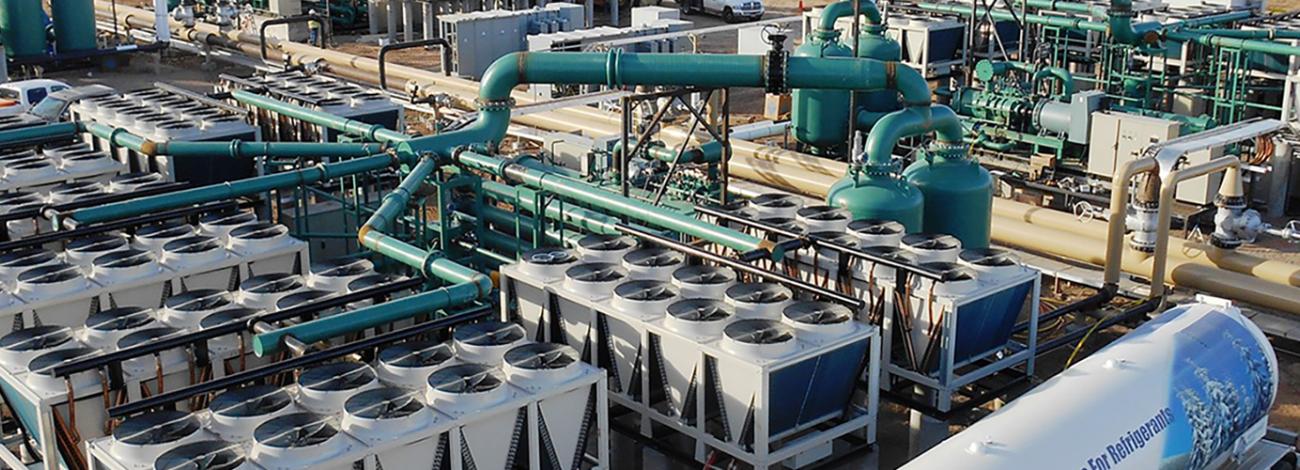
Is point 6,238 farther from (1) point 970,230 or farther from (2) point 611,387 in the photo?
(1) point 970,230

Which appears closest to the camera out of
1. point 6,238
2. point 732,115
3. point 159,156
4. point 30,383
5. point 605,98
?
point 30,383

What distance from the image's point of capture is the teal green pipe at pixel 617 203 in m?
12.7

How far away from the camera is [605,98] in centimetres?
2205

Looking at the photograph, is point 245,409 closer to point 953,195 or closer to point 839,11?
point 953,195

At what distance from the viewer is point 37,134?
18.4 meters

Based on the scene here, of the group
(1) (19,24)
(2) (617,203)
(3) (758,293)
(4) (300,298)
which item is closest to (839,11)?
(2) (617,203)

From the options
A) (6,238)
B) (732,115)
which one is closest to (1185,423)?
(6,238)

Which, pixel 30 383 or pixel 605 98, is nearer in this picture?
pixel 30 383

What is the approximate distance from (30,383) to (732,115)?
20816mm

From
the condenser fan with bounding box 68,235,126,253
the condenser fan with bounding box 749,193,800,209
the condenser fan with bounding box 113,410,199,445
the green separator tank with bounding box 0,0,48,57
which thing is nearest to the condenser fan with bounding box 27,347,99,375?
the condenser fan with bounding box 113,410,199,445

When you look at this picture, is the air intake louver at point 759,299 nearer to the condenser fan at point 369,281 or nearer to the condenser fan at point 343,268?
the condenser fan at point 369,281

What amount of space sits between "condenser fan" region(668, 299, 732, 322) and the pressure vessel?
2.10 meters

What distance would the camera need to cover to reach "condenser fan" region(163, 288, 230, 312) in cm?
1167

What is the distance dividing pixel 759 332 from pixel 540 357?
5.45 ft
